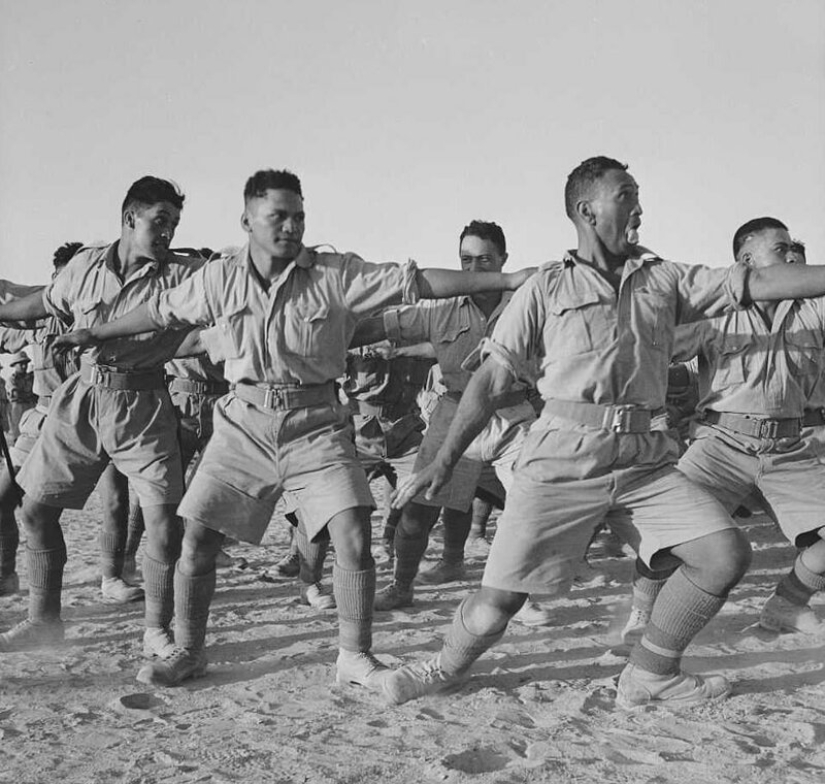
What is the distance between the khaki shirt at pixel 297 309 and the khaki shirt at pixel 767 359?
1818 millimetres

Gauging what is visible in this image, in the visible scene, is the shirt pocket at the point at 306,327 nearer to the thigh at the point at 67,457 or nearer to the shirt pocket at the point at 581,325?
the shirt pocket at the point at 581,325

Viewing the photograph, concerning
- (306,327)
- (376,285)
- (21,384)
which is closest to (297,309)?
(306,327)

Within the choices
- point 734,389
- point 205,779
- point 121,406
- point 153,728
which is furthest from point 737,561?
point 121,406

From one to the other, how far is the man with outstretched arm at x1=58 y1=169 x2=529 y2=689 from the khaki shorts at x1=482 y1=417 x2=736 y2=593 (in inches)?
27.4

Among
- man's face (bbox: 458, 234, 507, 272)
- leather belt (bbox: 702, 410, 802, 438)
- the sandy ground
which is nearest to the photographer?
the sandy ground

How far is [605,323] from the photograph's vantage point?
378cm

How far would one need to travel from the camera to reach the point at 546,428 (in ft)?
12.7

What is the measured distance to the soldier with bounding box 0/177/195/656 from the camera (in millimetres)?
4852

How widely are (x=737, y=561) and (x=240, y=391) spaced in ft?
7.40

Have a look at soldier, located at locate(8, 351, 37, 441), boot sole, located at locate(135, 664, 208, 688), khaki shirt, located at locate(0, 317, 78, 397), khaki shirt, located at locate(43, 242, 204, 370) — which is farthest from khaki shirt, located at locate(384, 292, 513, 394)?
soldier, located at locate(8, 351, 37, 441)

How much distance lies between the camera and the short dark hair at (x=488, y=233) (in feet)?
20.0

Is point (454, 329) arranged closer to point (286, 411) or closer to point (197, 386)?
point (286, 411)

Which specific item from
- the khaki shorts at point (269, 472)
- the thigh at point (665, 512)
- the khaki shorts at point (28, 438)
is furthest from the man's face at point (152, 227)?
the thigh at point (665, 512)

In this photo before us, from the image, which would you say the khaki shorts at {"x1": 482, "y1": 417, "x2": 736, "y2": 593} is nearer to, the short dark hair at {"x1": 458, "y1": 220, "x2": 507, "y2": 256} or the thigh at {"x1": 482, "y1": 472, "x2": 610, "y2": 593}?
the thigh at {"x1": 482, "y1": 472, "x2": 610, "y2": 593}
